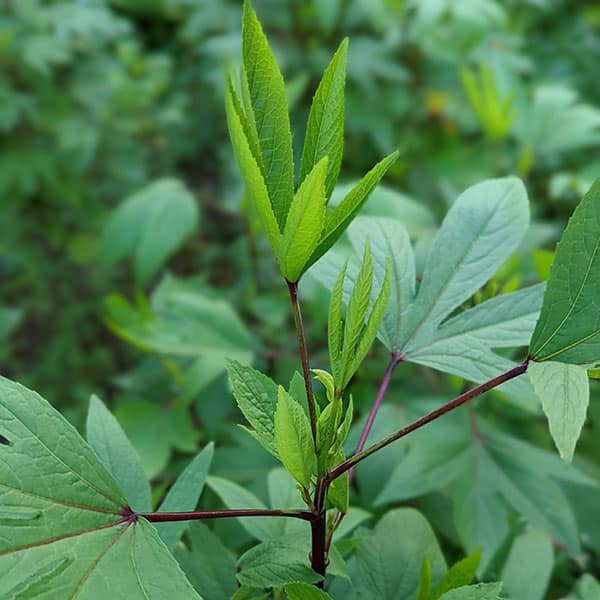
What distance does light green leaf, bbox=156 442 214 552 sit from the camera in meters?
0.52

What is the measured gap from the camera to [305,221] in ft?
1.36

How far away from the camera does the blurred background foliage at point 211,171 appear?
100 cm

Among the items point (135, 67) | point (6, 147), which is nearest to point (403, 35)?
point (135, 67)

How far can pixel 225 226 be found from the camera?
2.17 meters

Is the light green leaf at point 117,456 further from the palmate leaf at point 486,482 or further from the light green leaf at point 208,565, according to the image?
the palmate leaf at point 486,482

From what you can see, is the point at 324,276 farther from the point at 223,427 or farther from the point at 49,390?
the point at 49,390

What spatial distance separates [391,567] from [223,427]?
49 cm

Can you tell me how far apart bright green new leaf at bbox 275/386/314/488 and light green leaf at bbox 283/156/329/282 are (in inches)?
3.1

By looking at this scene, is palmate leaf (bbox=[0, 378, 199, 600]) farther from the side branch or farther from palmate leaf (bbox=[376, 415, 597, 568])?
palmate leaf (bbox=[376, 415, 597, 568])

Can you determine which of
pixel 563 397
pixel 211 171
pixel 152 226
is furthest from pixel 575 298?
pixel 211 171

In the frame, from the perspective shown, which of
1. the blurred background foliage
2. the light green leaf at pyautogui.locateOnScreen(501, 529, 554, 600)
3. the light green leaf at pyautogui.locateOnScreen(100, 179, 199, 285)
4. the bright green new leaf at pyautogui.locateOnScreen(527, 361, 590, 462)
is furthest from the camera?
the light green leaf at pyautogui.locateOnScreen(100, 179, 199, 285)

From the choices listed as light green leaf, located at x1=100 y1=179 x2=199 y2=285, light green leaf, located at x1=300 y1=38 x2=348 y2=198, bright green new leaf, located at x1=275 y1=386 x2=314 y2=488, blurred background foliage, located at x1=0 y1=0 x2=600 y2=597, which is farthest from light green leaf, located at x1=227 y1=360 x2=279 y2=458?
light green leaf, located at x1=100 y1=179 x2=199 y2=285

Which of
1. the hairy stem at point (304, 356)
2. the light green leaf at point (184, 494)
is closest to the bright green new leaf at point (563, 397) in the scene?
the hairy stem at point (304, 356)

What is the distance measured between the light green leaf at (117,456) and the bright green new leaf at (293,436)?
0.16m
